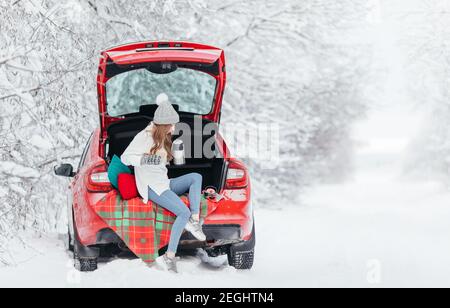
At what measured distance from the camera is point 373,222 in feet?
49.3

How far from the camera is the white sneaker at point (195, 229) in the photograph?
22.0ft

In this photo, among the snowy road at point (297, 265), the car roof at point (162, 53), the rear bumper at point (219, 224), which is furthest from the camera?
the car roof at point (162, 53)

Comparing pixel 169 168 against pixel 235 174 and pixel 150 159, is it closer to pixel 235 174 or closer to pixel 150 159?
pixel 235 174

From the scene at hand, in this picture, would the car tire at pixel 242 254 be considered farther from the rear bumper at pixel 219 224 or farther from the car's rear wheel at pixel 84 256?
the car's rear wheel at pixel 84 256

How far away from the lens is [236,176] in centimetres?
704

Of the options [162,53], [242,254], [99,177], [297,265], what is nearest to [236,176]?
[242,254]

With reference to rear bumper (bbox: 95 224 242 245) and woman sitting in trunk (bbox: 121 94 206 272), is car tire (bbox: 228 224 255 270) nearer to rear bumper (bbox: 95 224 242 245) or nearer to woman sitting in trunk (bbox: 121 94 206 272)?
rear bumper (bbox: 95 224 242 245)

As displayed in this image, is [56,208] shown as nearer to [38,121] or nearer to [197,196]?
[38,121]

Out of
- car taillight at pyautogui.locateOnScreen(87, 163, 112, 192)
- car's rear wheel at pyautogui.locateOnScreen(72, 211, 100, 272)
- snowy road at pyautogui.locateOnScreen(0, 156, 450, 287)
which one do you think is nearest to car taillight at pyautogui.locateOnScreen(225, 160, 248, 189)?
snowy road at pyautogui.locateOnScreen(0, 156, 450, 287)

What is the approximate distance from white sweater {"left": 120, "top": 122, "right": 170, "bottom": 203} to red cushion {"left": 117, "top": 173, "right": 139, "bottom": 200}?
6 centimetres

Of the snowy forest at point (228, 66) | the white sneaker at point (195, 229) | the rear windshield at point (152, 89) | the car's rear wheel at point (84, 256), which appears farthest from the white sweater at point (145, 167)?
the rear windshield at point (152, 89)

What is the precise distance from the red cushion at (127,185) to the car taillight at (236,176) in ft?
2.83

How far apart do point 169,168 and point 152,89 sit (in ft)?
18.1
